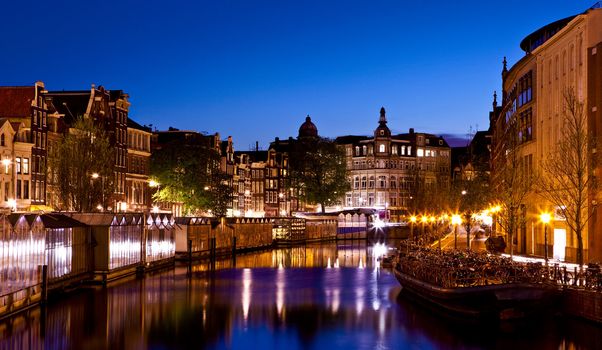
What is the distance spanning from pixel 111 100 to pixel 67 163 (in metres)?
26.6

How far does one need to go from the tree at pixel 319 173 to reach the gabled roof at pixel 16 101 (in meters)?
73.0

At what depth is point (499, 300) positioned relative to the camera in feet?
136

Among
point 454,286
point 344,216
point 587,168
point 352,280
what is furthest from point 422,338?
point 344,216

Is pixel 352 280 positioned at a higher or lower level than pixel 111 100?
lower

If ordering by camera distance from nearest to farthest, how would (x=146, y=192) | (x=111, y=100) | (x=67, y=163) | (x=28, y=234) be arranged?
(x=28, y=234) < (x=67, y=163) < (x=111, y=100) < (x=146, y=192)

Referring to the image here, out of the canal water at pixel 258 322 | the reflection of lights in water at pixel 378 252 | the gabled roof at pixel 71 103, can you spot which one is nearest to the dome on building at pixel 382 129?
the reflection of lights in water at pixel 378 252

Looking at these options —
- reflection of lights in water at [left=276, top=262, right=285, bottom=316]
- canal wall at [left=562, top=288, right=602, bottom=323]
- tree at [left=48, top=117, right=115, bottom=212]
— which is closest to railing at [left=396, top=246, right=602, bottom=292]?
canal wall at [left=562, top=288, right=602, bottom=323]

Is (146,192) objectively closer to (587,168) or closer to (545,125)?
(545,125)

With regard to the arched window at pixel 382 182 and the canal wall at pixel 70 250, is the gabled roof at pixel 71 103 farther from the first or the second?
the arched window at pixel 382 182

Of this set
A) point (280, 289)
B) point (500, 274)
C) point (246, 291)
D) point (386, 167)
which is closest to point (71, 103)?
point (280, 289)

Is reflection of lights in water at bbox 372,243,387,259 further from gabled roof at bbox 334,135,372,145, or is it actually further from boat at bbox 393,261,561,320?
gabled roof at bbox 334,135,372,145

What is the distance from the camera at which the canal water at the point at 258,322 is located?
37.4 meters

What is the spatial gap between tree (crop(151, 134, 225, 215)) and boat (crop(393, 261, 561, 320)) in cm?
6524

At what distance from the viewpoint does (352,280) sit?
67.7 m
